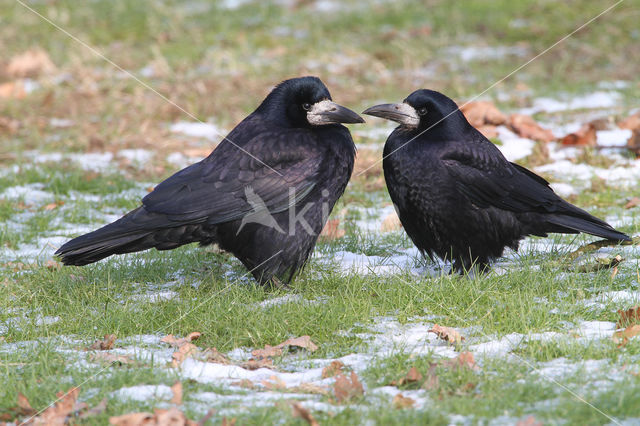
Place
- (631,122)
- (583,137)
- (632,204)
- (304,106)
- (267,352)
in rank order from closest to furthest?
(267,352), (304,106), (632,204), (583,137), (631,122)

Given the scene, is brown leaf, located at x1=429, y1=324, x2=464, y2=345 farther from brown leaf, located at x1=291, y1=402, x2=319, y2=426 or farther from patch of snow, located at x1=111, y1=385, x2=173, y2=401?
patch of snow, located at x1=111, y1=385, x2=173, y2=401

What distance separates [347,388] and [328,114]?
7.15 ft

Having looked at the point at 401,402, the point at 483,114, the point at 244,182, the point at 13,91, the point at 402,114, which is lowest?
the point at 401,402

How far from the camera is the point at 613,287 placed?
4336mm

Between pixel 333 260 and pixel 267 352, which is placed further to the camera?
pixel 333 260

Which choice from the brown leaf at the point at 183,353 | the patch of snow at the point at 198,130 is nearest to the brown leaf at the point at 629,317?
the brown leaf at the point at 183,353

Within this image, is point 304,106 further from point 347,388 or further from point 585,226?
point 347,388

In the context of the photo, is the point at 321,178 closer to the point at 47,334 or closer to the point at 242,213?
the point at 242,213

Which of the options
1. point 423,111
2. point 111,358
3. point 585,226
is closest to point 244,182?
point 423,111

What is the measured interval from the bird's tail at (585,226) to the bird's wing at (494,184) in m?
0.06

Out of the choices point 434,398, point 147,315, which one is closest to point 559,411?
point 434,398

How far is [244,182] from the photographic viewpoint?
465cm

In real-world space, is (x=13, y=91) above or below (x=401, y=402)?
above

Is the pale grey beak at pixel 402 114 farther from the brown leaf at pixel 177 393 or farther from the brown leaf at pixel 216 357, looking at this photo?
the brown leaf at pixel 177 393
